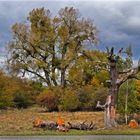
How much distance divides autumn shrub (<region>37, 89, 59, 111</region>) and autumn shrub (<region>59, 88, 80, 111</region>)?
4.40 ft

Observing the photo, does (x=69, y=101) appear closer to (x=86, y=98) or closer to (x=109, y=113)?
(x=86, y=98)

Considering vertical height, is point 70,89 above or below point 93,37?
below

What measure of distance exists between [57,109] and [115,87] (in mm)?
31795

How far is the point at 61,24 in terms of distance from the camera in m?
75.9

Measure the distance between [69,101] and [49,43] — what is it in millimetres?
12342

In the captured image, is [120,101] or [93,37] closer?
[120,101]

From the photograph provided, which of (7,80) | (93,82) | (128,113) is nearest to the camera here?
(128,113)

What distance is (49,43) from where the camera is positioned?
75.3 m

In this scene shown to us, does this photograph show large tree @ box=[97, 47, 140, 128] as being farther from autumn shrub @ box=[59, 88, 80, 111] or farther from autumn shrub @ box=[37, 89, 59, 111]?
autumn shrub @ box=[37, 89, 59, 111]

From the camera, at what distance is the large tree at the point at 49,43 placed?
74812 mm

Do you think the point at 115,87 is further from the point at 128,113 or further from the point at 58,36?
the point at 58,36

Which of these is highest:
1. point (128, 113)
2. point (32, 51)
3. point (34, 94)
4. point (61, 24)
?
point (61, 24)

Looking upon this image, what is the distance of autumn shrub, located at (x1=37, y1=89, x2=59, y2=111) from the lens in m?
69.8

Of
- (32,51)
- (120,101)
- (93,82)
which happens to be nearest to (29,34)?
(32,51)
